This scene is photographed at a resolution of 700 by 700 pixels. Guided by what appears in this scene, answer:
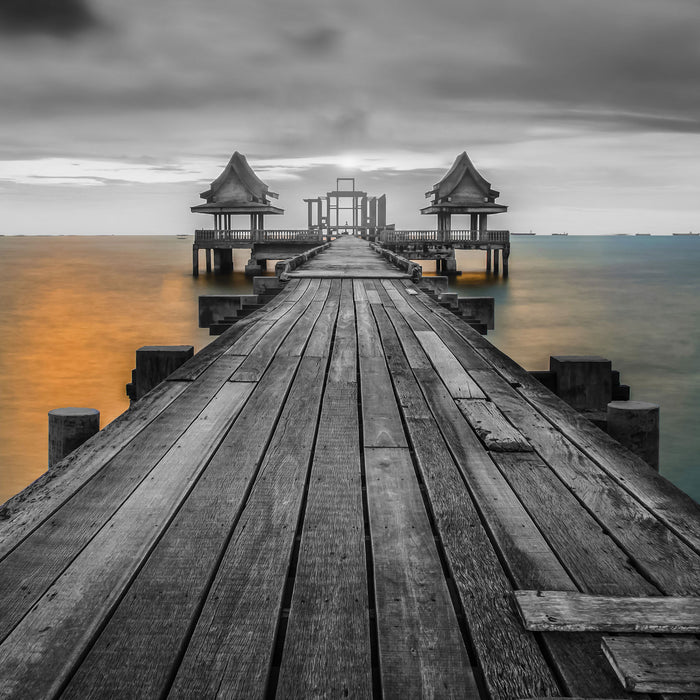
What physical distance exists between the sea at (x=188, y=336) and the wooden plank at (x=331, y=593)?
26.5 feet

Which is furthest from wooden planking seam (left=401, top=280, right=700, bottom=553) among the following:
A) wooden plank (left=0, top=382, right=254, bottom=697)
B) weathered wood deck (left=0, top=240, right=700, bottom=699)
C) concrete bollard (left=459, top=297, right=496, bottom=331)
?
concrete bollard (left=459, top=297, right=496, bottom=331)

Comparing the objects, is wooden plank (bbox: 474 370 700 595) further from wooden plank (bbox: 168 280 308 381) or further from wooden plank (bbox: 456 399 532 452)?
wooden plank (bbox: 168 280 308 381)

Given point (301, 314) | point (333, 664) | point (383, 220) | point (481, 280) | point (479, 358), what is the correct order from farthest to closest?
point (383, 220) → point (481, 280) → point (301, 314) → point (479, 358) → point (333, 664)

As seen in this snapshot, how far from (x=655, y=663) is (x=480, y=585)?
0.49 m

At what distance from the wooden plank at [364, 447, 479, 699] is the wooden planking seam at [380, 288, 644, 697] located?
217 millimetres

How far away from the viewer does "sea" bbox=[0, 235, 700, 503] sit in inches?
496

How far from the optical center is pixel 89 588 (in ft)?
6.27

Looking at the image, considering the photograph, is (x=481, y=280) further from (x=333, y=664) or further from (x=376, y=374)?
(x=333, y=664)

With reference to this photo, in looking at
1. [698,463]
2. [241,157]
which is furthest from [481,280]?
[698,463]

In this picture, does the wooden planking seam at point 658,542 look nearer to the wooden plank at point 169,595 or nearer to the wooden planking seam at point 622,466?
the wooden planking seam at point 622,466

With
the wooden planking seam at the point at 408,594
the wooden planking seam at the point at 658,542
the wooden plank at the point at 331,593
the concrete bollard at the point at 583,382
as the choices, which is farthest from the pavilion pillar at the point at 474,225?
the wooden planking seam at the point at 408,594

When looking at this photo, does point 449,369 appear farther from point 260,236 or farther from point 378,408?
point 260,236

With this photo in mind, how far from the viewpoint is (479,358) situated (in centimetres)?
527

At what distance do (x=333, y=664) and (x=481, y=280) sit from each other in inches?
1689
